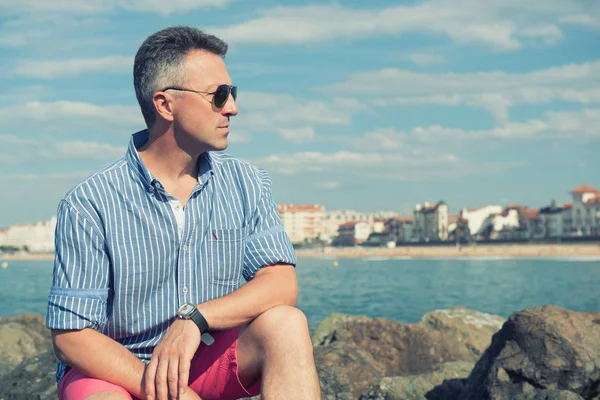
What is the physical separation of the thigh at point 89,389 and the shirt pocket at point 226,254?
45 centimetres

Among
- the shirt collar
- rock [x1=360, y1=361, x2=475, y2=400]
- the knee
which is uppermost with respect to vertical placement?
the shirt collar

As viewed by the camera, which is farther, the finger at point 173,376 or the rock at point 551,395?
the rock at point 551,395

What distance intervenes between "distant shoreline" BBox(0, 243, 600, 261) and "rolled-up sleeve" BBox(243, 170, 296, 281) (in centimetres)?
10069

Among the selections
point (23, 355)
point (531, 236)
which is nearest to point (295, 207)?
point (531, 236)

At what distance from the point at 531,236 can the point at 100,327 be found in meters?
123

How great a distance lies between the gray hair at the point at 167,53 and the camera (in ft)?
8.95

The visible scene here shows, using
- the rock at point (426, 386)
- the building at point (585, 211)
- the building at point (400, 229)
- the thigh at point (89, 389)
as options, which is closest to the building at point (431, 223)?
the building at point (400, 229)

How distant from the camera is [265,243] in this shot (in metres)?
2.88

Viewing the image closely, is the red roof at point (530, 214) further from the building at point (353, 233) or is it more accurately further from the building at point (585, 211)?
the building at point (353, 233)

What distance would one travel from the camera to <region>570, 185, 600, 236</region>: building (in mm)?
114250

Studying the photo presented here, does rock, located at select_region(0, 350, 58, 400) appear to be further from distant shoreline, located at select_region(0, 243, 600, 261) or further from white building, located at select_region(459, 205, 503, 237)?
white building, located at select_region(459, 205, 503, 237)

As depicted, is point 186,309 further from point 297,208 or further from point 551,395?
point 297,208

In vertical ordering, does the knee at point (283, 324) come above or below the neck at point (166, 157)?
below

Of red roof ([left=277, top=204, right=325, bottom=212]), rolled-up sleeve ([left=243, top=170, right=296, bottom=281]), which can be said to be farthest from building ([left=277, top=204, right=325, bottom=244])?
rolled-up sleeve ([left=243, top=170, right=296, bottom=281])
